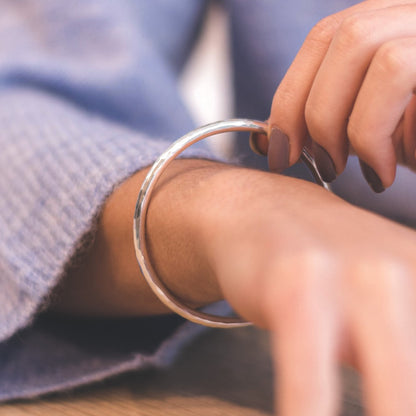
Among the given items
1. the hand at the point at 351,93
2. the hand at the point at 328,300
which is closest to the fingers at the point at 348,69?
the hand at the point at 351,93

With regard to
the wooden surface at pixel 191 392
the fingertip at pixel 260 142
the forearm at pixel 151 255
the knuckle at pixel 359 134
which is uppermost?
the knuckle at pixel 359 134

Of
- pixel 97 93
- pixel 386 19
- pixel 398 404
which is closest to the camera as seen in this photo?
pixel 398 404

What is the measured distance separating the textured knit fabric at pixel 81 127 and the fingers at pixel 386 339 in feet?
0.60

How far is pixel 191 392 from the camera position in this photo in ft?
0.97

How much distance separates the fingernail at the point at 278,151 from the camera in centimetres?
29

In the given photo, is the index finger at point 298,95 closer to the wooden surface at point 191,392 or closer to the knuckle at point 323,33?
the knuckle at point 323,33

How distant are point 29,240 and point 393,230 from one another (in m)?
0.22

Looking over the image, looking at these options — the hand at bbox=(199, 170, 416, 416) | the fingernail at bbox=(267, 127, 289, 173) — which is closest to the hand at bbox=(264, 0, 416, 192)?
the fingernail at bbox=(267, 127, 289, 173)

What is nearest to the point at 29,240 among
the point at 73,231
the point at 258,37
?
the point at 73,231

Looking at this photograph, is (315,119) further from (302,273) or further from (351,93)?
(302,273)

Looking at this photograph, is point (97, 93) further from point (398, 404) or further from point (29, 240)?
point (398, 404)

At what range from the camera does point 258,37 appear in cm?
55

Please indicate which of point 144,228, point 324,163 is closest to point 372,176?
point 324,163

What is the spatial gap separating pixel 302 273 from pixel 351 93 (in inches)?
6.6
